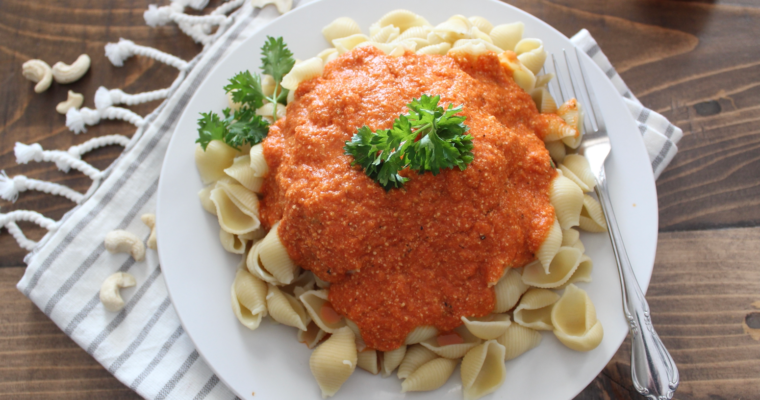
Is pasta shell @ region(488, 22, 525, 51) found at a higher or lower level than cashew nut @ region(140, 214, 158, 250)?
higher

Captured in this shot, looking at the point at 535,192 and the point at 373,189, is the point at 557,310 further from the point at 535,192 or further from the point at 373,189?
the point at 373,189

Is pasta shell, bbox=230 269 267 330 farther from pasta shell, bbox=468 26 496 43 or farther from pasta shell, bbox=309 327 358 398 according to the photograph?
pasta shell, bbox=468 26 496 43

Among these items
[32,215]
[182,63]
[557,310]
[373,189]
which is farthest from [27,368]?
[557,310]

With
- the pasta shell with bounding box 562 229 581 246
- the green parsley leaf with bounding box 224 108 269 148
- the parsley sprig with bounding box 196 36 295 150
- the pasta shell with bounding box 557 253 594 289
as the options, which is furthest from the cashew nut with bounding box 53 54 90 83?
the pasta shell with bounding box 557 253 594 289

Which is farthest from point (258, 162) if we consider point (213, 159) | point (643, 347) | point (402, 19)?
point (643, 347)

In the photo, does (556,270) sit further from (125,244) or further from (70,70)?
(70,70)

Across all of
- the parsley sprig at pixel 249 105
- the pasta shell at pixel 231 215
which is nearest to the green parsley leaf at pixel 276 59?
the parsley sprig at pixel 249 105
